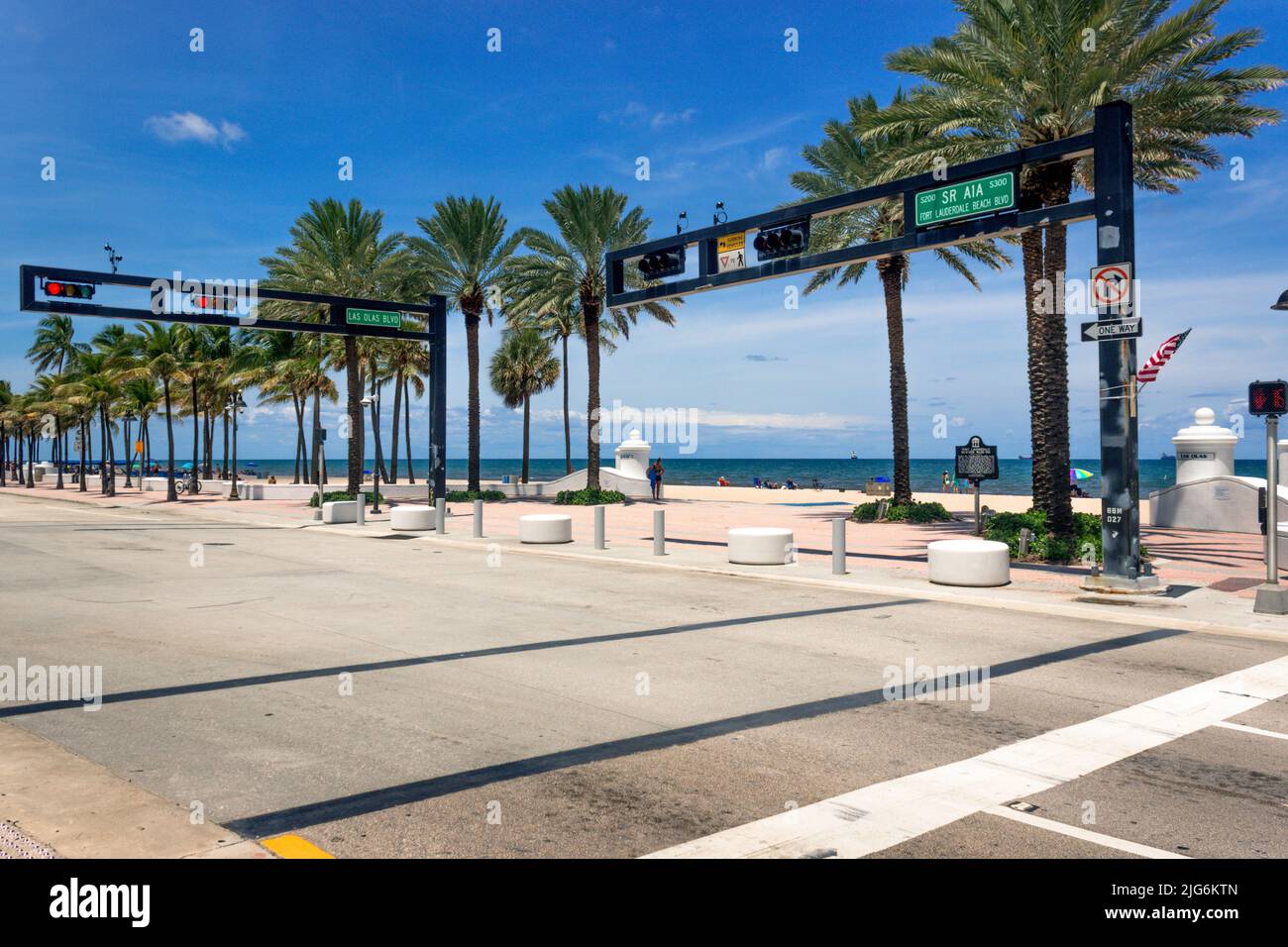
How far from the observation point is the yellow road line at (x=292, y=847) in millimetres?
4262

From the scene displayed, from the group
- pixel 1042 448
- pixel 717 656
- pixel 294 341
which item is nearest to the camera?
pixel 717 656

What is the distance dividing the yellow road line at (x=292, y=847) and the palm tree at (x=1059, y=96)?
52.6 ft

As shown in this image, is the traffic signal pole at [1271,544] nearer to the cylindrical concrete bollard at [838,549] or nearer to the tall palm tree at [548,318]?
the cylindrical concrete bollard at [838,549]

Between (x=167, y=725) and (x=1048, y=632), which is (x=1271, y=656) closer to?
(x=1048, y=632)

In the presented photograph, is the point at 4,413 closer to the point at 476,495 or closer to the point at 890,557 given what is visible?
the point at 476,495

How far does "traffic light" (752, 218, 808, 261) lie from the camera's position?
18.4m

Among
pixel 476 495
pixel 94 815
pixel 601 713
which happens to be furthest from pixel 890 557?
pixel 476 495

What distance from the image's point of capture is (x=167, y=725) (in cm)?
656

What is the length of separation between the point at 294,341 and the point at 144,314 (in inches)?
1054

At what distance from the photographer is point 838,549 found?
15430 millimetres

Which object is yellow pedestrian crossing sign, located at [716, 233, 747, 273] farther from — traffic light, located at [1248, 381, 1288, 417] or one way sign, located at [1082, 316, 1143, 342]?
traffic light, located at [1248, 381, 1288, 417]

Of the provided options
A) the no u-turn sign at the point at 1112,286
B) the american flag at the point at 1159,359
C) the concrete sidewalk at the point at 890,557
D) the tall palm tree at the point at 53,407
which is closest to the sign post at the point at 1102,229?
the no u-turn sign at the point at 1112,286

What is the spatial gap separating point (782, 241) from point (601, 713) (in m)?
13.7
